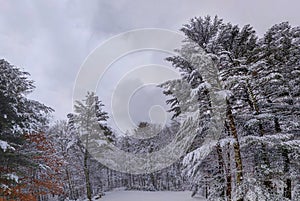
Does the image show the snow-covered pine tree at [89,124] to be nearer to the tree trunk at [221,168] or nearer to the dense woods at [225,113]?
the dense woods at [225,113]

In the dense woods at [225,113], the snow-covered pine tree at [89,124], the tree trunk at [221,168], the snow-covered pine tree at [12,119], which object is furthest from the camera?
the snow-covered pine tree at [89,124]

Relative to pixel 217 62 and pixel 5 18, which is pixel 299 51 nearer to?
pixel 217 62

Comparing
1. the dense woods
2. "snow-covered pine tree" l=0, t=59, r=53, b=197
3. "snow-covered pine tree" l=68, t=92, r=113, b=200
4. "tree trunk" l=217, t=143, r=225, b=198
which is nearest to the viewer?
the dense woods

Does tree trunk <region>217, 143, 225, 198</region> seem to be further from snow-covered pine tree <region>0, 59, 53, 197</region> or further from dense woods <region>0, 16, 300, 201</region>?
snow-covered pine tree <region>0, 59, 53, 197</region>

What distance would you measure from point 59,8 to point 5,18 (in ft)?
8.56

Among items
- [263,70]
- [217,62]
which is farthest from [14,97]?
[263,70]

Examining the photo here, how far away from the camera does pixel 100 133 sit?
18.3 m

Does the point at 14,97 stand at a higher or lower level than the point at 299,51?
lower

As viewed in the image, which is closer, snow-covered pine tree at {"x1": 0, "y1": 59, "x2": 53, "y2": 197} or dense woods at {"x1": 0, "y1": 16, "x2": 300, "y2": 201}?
dense woods at {"x1": 0, "y1": 16, "x2": 300, "y2": 201}

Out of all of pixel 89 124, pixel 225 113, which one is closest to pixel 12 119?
pixel 225 113

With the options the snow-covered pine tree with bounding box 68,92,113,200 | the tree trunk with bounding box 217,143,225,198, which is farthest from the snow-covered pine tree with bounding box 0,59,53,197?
the snow-covered pine tree with bounding box 68,92,113,200

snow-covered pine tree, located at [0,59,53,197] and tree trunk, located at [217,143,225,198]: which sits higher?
snow-covered pine tree, located at [0,59,53,197]

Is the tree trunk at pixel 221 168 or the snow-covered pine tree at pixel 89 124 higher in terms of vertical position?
the snow-covered pine tree at pixel 89 124

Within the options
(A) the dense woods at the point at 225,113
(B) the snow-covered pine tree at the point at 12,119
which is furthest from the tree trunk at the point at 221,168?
(B) the snow-covered pine tree at the point at 12,119
